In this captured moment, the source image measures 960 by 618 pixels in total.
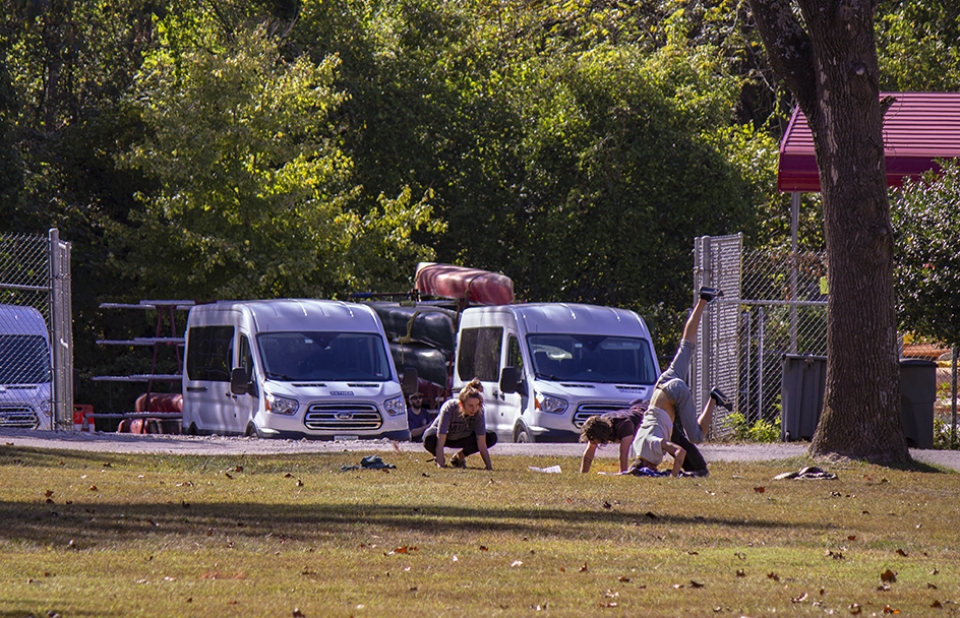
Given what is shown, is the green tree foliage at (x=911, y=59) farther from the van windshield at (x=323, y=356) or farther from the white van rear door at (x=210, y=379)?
the white van rear door at (x=210, y=379)

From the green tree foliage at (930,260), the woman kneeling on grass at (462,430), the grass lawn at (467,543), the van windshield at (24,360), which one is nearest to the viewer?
the grass lawn at (467,543)

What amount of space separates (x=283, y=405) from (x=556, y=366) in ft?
11.5

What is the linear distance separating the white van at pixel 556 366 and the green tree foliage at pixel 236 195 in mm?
7794

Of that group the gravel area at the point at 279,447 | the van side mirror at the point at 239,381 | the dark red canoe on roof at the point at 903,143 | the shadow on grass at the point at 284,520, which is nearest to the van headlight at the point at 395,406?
the gravel area at the point at 279,447

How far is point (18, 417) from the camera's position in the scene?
20938 millimetres

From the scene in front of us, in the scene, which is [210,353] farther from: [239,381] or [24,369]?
[24,369]

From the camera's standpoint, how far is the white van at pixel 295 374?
19188 millimetres

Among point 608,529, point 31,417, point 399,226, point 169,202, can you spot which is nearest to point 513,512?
point 608,529

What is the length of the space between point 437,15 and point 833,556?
95.4 feet

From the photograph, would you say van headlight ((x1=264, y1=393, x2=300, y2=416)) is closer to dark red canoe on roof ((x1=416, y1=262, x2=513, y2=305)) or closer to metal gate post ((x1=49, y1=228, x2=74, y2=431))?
metal gate post ((x1=49, y1=228, x2=74, y2=431))

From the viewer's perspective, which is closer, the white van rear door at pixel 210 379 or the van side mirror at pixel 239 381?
the van side mirror at pixel 239 381

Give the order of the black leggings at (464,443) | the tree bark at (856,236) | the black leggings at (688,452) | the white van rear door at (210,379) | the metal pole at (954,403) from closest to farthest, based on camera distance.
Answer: the black leggings at (688,452) < the tree bark at (856,236) < the black leggings at (464,443) < the metal pole at (954,403) < the white van rear door at (210,379)

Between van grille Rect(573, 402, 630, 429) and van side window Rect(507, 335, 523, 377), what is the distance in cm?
131

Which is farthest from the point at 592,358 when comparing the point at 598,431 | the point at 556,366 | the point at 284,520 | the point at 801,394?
the point at 284,520
